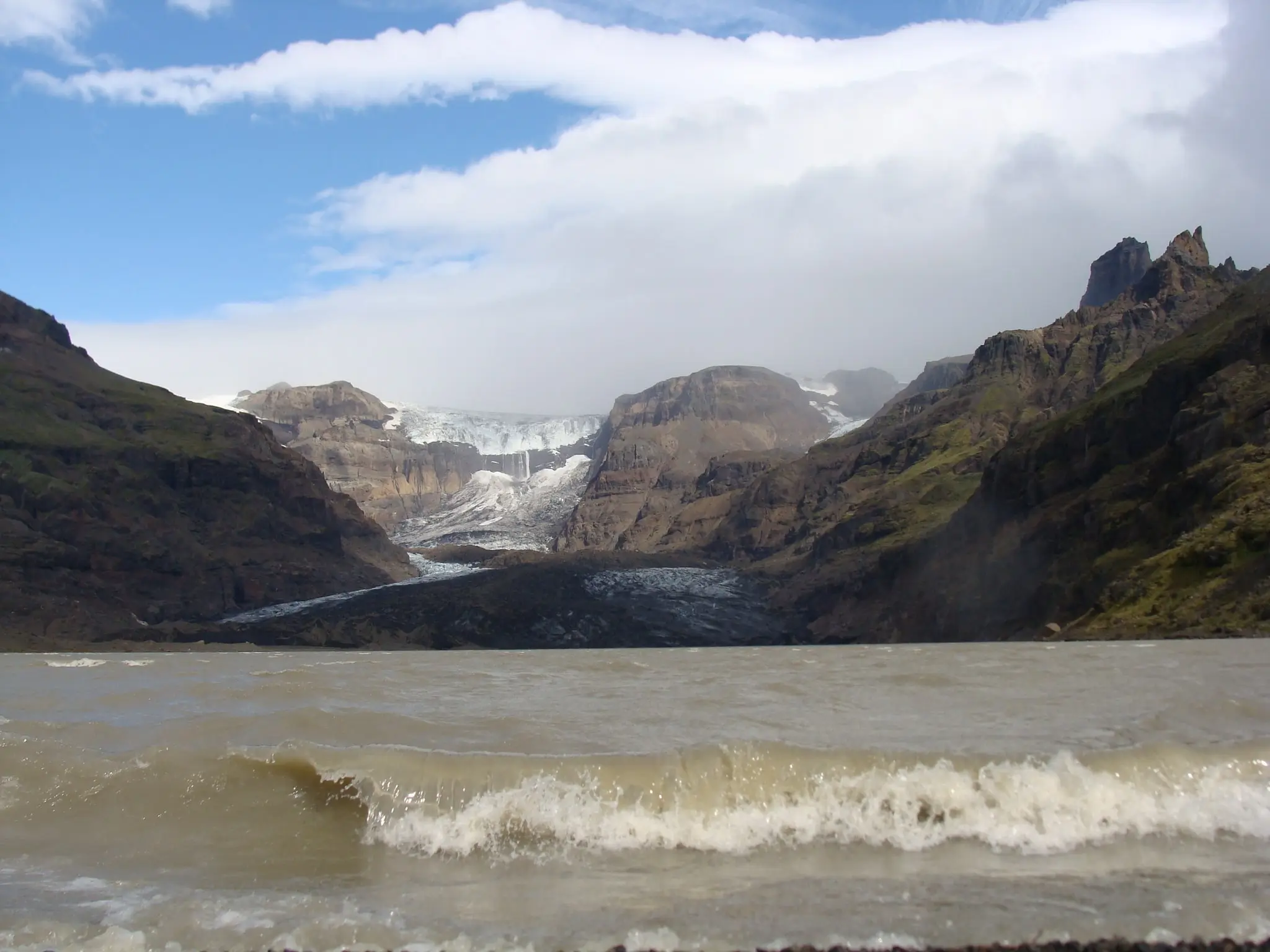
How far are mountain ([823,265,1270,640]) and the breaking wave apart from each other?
5011 centimetres

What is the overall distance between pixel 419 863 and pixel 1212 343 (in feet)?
338

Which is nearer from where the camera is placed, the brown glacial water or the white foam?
the brown glacial water

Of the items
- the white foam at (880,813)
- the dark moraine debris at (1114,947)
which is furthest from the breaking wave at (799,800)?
the dark moraine debris at (1114,947)

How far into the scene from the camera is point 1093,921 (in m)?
13.0

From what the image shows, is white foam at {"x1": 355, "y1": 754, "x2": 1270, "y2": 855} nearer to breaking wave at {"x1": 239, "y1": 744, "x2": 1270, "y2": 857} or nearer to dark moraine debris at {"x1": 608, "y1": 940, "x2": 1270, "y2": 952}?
breaking wave at {"x1": 239, "y1": 744, "x2": 1270, "y2": 857}

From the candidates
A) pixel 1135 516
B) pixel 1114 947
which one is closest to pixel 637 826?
pixel 1114 947

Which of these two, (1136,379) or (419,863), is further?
(1136,379)

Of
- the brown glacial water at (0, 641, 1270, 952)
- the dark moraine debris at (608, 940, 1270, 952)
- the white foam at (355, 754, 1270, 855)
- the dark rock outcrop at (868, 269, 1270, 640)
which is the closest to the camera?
the dark moraine debris at (608, 940, 1270, 952)

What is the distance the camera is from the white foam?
56.6 feet

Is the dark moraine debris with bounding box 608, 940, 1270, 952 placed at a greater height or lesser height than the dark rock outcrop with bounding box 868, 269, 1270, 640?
lesser

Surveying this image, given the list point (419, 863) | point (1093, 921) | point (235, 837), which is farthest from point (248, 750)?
point (1093, 921)

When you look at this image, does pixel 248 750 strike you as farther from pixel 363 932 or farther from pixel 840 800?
pixel 840 800

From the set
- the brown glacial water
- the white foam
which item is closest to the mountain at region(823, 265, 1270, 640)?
the brown glacial water

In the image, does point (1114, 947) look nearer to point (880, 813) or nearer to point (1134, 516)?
point (880, 813)
